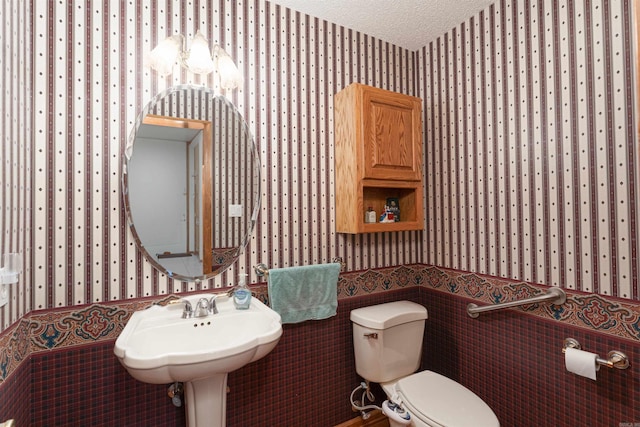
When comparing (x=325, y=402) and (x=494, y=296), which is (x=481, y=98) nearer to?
(x=494, y=296)

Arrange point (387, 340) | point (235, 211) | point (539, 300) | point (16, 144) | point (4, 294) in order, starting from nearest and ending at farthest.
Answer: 1. point (4, 294)
2. point (16, 144)
3. point (539, 300)
4. point (235, 211)
5. point (387, 340)

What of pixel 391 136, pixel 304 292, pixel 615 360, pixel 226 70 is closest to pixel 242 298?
pixel 304 292

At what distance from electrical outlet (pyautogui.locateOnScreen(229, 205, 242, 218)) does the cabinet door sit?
703 mm

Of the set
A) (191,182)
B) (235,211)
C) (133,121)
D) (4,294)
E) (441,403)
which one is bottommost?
(441,403)

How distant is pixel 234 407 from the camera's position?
5.24 ft

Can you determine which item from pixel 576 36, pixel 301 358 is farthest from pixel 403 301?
pixel 576 36

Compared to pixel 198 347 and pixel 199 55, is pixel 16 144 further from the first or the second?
pixel 198 347

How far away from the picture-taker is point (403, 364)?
5.93ft

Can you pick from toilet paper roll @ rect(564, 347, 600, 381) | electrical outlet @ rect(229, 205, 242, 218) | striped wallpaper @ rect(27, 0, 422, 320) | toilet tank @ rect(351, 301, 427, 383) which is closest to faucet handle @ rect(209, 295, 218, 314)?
striped wallpaper @ rect(27, 0, 422, 320)

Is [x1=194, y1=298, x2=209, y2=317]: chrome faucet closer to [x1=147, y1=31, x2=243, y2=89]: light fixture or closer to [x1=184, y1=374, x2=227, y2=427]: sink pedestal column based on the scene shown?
[x1=184, y1=374, x2=227, y2=427]: sink pedestal column

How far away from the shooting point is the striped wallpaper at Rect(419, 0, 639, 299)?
1.29m

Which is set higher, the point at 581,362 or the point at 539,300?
the point at 539,300

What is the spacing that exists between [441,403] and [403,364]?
36 centimetres

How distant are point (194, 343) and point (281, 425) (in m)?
0.76
